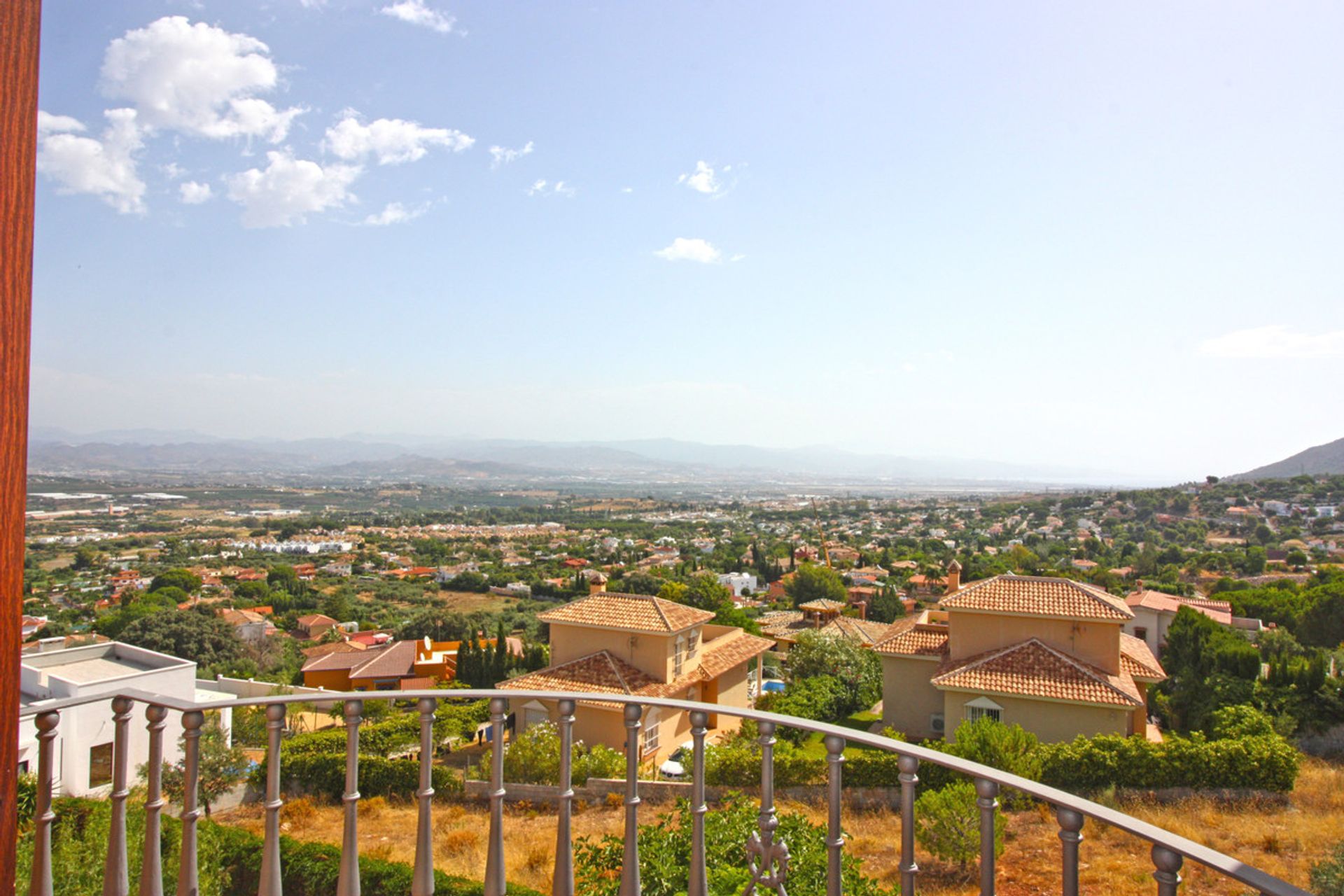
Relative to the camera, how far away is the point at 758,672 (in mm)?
17219

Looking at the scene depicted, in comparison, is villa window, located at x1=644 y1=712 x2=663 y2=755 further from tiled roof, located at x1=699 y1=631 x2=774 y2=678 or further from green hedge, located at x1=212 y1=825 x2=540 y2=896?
green hedge, located at x1=212 y1=825 x2=540 y2=896

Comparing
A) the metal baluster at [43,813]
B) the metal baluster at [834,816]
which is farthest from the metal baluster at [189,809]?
the metal baluster at [834,816]

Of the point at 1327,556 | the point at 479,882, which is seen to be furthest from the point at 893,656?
the point at 1327,556

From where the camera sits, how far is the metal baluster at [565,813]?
1.97 meters

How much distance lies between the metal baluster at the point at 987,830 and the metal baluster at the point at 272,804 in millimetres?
1872

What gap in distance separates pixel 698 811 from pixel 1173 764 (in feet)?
32.6

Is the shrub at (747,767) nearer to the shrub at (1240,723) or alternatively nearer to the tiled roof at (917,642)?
the shrub at (1240,723)

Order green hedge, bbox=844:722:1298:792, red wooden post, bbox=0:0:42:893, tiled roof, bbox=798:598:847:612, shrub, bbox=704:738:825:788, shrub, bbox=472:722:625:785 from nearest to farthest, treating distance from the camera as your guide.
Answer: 1. red wooden post, bbox=0:0:42:893
2. shrub, bbox=704:738:825:788
3. shrub, bbox=472:722:625:785
4. green hedge, bbox=844:722:1298:792
5. tiled roof, bbox=798:598:847:612

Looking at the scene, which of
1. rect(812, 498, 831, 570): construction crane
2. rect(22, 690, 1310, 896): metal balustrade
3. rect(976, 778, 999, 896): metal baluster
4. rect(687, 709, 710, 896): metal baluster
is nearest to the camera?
rect(976, 778, 999, 896): metal baluster

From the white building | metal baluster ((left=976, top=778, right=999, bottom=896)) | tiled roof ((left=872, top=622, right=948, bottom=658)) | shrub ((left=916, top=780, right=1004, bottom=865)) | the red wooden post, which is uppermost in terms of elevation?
the red wooden post

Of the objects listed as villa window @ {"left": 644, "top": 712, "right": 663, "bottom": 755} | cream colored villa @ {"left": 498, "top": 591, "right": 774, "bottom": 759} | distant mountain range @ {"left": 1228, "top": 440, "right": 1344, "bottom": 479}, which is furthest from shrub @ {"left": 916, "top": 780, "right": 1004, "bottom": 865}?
distant mountain range @ {"left": 1228, "top": 440, "right": 1344, "bottom": 479}

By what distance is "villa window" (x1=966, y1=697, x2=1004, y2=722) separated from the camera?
472 inches

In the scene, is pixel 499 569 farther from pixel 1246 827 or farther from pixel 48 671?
pixel 1246 827

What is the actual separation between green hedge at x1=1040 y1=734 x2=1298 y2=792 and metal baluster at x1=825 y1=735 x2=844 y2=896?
9055 mm
